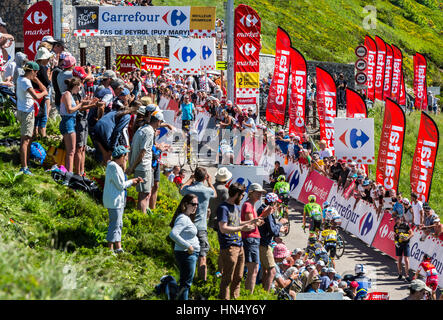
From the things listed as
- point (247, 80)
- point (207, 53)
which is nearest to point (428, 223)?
point (247, 80)

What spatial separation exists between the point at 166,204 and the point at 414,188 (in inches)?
363

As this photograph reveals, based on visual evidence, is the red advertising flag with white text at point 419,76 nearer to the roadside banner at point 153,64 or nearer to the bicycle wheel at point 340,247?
the roadside banner at point 153,64

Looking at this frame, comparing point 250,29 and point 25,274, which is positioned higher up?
point 250,29

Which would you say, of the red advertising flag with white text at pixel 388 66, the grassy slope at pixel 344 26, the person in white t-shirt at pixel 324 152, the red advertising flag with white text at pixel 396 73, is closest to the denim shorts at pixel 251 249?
the person in white t-shirt at pixel 324 152

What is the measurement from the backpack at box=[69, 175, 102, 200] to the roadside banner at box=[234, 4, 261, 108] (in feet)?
29.1

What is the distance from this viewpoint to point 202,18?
Result: 68.9 ft

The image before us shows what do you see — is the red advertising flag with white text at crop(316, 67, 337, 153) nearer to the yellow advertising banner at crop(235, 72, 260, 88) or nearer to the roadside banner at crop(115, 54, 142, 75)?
the yellow advertising banner at crop(235, 72, 260, 88)

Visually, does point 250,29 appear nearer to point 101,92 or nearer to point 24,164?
point 101,92

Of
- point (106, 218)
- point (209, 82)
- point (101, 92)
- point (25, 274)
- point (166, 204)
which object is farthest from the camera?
point (209, 82)

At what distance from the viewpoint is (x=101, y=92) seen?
39.3ft

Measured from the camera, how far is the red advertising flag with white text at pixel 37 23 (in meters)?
15.5

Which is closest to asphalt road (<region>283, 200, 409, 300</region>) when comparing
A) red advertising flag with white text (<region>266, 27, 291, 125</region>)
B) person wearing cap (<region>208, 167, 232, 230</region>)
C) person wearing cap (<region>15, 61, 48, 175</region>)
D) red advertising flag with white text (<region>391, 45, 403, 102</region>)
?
red advertising flag with white text (<region>266, 27, 291, 125</region>)

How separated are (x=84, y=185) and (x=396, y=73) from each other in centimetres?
3384

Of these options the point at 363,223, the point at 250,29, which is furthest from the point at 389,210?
the point at 250,29
